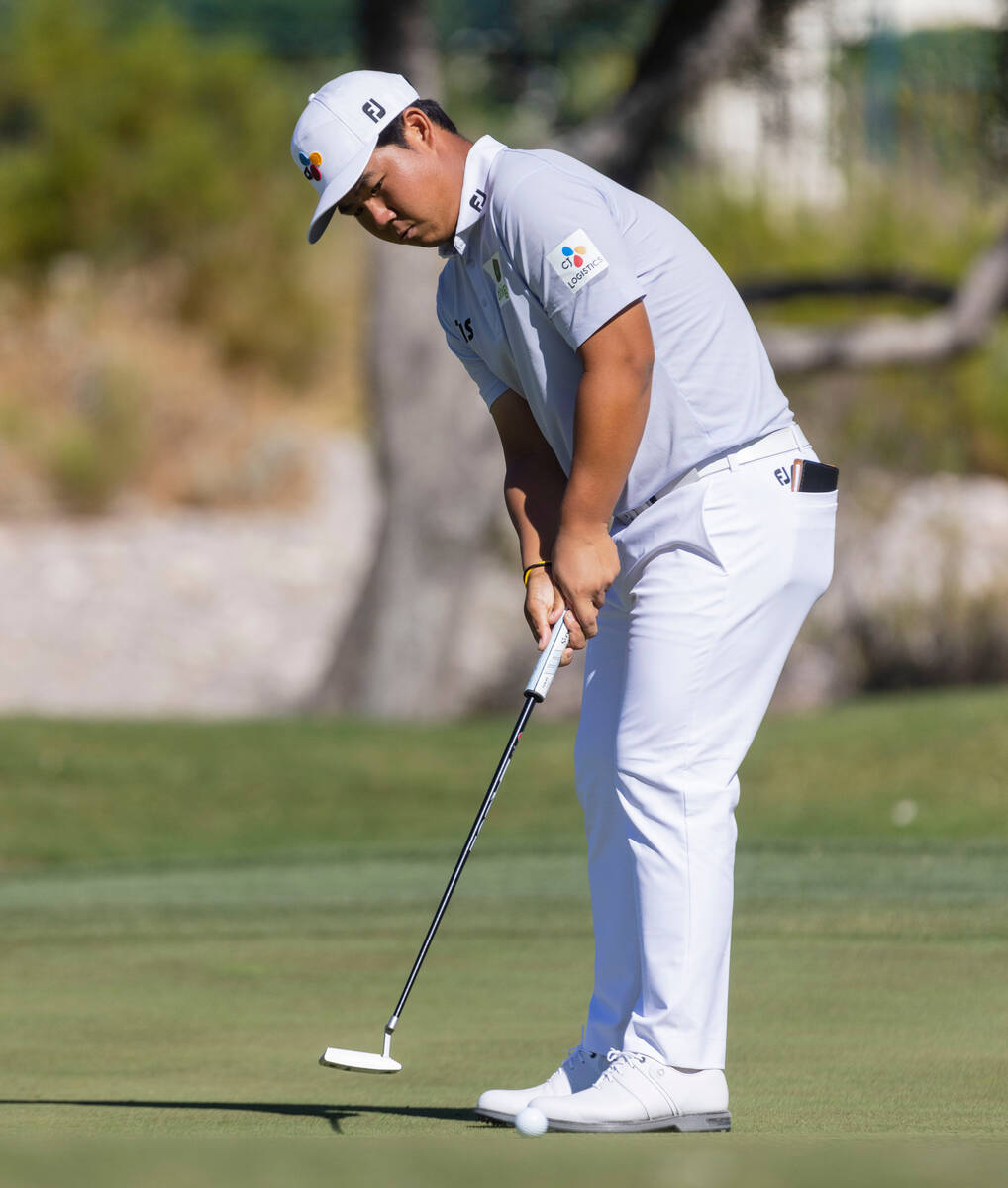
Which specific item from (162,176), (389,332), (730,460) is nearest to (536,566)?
(730,460)

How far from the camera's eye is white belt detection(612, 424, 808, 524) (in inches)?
143

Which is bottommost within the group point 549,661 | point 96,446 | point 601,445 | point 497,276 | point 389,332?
point 549,661

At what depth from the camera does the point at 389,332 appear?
13.9 metres

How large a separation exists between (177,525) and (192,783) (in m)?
9.84

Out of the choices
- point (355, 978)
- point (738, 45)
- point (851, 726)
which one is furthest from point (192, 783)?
point (738, 45)

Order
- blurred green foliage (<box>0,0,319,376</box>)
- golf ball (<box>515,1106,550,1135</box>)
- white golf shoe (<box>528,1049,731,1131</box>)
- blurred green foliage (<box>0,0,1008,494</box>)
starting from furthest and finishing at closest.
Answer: blurred green foliage (<box>0,0,319,376</box>) < blurred green foliage (<box>0,0,1008,494</box>) < white golf shoe (<box>528,1049,731,1131</box>) < golf ball (<box>515,1106,550,1135</box>)

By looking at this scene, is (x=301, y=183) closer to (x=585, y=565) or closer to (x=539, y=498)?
(x=539, y=498)

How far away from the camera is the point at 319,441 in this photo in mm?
21984

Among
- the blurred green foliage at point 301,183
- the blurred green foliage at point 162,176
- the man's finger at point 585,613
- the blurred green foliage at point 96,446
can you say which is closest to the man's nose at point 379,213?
the man's finger at point 585,613

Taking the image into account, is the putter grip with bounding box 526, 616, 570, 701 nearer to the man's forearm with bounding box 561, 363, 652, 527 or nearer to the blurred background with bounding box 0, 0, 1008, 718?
the man's forearm with bounding box 561, 363, 652, 527

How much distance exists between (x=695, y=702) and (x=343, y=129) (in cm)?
110

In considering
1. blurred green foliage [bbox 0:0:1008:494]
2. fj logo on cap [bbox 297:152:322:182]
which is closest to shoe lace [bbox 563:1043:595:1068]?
fj logo on cap [bbox 297:152:322:182]

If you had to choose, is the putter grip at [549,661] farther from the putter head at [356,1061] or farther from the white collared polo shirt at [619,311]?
the putter head at [356,1061]

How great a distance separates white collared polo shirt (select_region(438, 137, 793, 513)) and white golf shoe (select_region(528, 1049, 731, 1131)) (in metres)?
0.95
